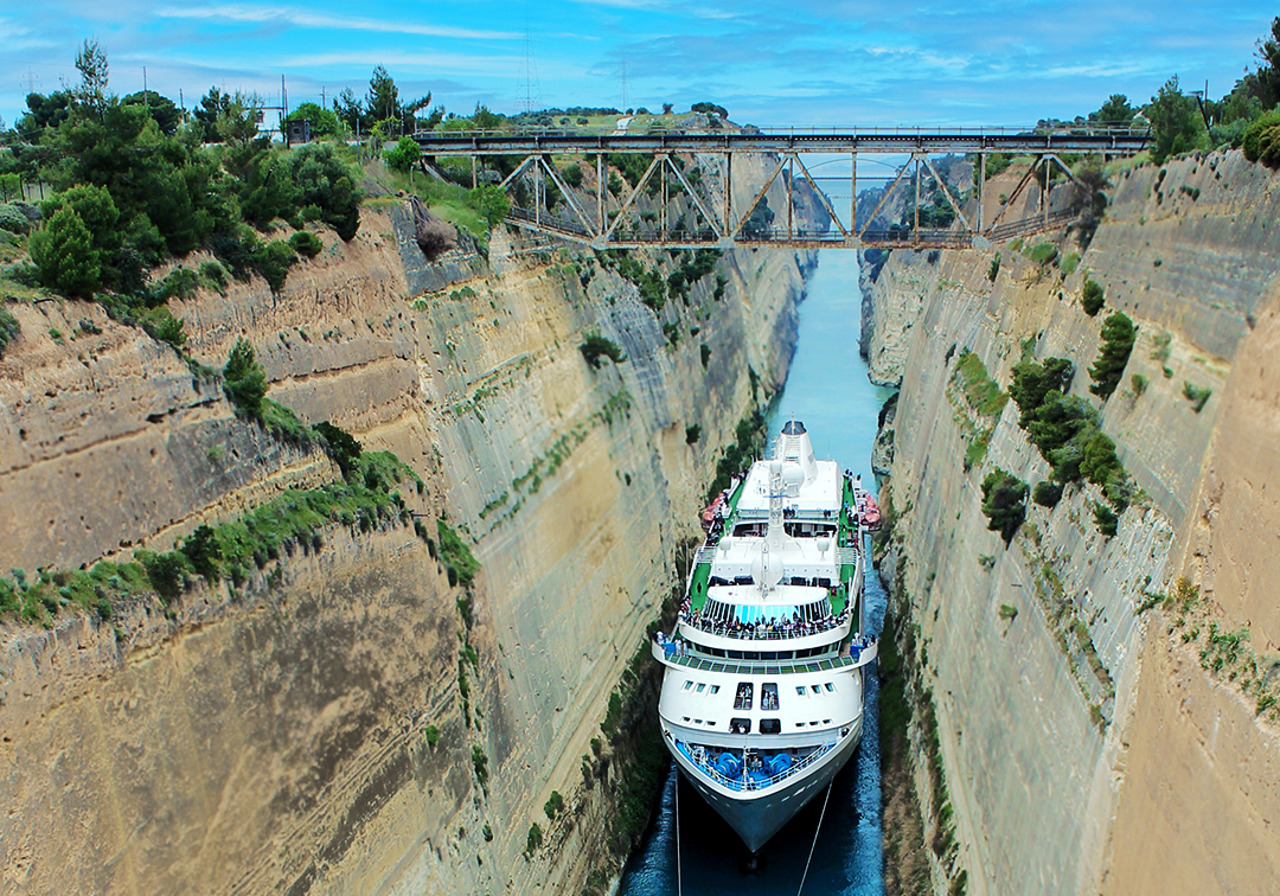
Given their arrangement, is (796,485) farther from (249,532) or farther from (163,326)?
(163,326)

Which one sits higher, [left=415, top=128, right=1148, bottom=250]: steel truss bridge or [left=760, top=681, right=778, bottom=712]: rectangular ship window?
[left=415, top=128, right=1148, bottom=250]: steel truss bridge

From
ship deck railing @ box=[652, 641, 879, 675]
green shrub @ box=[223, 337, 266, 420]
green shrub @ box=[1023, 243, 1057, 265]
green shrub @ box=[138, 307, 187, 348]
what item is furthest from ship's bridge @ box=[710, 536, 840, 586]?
green shrub @ box=[138, 307, 187, 348]

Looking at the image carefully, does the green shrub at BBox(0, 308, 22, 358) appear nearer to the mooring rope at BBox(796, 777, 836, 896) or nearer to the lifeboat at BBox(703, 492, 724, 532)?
the mooring rope at BBox(796, 777, 836, 896)

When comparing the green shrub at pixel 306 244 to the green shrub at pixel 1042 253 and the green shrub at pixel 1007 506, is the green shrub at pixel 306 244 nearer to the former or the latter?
the green shrub at pixel 1007 506

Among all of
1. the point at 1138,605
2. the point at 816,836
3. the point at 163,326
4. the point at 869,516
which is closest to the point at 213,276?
the point at 163,326

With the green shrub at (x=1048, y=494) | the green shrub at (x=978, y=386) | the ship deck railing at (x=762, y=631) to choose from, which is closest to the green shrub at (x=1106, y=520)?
the green shrub at (x=1048, y=494)

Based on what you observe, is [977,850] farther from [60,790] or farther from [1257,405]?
[60,790]
